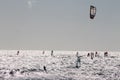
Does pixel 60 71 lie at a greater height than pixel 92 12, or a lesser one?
A: lesser

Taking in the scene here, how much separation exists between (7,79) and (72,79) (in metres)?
5.45

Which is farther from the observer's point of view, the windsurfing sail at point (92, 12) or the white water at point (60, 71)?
the white water at point (60, 71)

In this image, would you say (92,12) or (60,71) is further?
(60,71)

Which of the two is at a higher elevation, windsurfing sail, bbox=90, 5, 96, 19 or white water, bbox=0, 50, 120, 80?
windsurfing sail, bbox=90, 5, 96, 19

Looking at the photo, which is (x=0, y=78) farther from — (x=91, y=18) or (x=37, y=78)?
(x=91, y=18)

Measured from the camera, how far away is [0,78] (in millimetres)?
26250

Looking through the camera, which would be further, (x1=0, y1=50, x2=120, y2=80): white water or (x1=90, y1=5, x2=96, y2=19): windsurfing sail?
(x1=0, y1=50, x2=120, y2=80): white water

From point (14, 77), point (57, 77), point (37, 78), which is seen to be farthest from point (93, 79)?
point (14, 77)

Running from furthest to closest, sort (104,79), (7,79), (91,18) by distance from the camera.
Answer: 1. (104,79)
2. (7,79)
3. (91,18)

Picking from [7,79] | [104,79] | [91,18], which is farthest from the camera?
[104,79]

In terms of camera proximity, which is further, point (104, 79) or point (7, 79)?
point (104, 79)

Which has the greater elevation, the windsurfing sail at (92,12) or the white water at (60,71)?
the windsurfing sail at (92,12)

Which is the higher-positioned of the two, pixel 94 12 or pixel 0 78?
pixel 94 12

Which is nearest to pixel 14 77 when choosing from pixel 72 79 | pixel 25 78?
pixel 25 78
